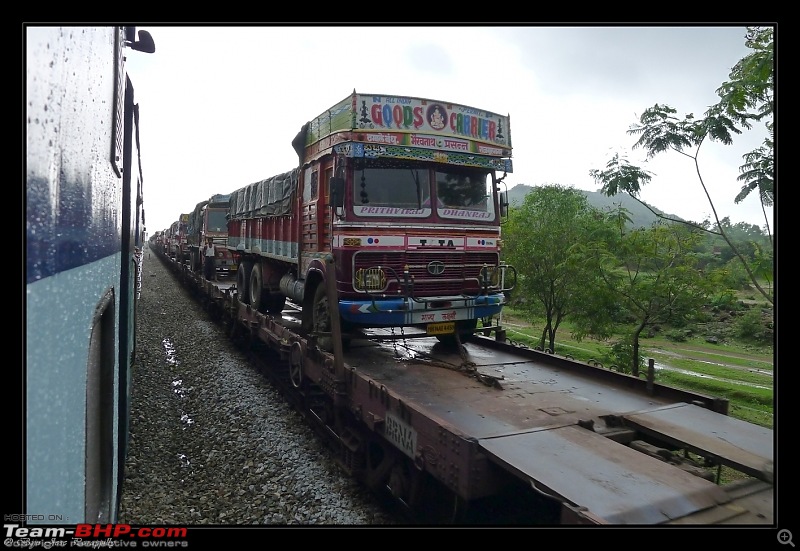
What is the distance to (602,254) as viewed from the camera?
10.8 m

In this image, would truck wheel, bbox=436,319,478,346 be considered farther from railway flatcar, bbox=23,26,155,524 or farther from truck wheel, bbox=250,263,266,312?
railway flatcar, bbox=23,26,155,524

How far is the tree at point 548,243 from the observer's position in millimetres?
13305

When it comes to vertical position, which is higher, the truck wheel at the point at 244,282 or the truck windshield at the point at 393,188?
the truck windshield at the point at 393,188

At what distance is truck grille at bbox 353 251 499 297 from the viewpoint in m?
6.36

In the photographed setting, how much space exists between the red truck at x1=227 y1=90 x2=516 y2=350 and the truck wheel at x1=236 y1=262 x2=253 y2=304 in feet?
16.6

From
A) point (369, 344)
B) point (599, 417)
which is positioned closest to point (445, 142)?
point (369, 344)

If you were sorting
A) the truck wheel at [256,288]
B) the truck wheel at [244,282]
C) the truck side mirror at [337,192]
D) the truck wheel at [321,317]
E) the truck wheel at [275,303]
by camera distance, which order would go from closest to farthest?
the truck side mirror at [337,192]
the truck wheel at [321,317]
the truck wheel at [275,303]
the truck wheel at [256,288]
the truck wheel at [244,282]

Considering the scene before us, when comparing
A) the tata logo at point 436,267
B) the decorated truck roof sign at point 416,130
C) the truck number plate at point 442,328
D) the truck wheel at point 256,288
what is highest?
the decorated truck roof sign at point 416,130

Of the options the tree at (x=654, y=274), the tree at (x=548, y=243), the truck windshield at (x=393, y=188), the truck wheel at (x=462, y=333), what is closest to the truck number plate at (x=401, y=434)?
the truck wheel at (x=462, y=333)

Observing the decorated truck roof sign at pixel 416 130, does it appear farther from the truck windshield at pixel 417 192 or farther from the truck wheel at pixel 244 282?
the truck wheel at pixel 244 282

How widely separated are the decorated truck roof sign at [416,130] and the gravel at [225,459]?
3.61 meters

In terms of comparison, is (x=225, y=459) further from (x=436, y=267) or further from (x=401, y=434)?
(x=436, y=267)

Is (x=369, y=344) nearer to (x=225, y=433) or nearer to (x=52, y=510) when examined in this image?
(x=225, y=433)

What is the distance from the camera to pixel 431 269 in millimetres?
6570
